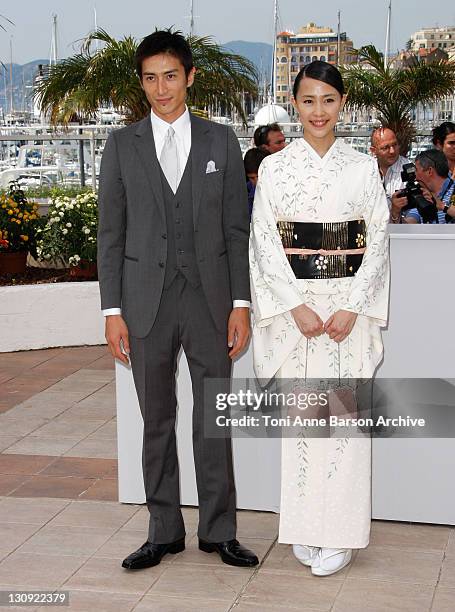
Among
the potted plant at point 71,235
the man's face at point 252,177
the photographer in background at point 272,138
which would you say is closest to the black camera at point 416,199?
the man's face at point 252,177

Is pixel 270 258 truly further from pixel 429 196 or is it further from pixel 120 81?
pixel 120 81

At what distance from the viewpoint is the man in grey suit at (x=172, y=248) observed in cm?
344

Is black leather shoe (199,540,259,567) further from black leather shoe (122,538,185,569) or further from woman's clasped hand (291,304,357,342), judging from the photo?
woman's clasped hand (291,304,357,342)

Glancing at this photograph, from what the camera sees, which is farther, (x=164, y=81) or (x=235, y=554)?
(x=235, y=554)

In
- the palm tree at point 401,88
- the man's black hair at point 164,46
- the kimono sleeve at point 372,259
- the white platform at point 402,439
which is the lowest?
the white platform at point 402,439

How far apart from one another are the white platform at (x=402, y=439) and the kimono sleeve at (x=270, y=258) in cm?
59

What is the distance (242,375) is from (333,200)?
3.17 ft

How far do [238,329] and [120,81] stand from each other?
20.2 feet

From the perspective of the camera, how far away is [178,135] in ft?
11.5

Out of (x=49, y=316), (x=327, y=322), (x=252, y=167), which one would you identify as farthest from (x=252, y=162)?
(x=327, y=322)

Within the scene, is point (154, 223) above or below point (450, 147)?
below

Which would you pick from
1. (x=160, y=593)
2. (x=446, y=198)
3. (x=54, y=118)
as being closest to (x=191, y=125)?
(x=160, y=593)

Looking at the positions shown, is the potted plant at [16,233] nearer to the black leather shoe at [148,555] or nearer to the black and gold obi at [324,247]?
the black leather shoe at [148,555]

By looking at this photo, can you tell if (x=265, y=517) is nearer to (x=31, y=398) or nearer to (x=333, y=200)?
(x=333, y=200)
